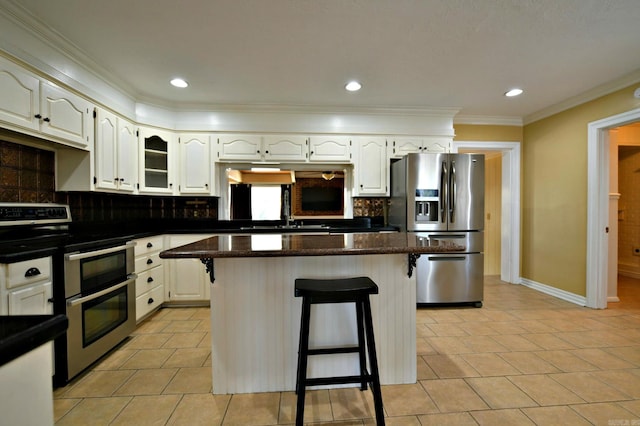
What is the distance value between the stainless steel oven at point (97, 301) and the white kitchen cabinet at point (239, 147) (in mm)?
1500

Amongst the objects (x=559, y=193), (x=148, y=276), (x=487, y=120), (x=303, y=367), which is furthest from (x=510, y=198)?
(x=148, y=276)

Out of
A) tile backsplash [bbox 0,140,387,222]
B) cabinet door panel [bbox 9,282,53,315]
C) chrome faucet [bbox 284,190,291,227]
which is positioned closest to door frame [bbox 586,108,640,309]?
tile backsplash [bbox 0,140,387,222]

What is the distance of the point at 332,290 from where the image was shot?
4.64 ft

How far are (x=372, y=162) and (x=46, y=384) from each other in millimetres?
3426

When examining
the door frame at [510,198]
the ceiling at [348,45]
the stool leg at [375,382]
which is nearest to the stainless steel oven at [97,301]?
the ceiling at [348,45]

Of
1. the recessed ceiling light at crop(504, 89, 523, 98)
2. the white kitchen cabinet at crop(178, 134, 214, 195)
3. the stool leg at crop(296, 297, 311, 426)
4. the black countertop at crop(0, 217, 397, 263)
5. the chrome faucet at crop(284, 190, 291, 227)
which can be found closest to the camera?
the stool leg at crop(296, 297, 311, 426)

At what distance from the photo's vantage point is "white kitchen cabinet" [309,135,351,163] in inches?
140

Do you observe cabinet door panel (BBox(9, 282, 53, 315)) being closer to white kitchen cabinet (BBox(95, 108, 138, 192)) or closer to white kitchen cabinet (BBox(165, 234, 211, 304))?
white kitchen cabinet (BBox(95, 108, 138, 192))

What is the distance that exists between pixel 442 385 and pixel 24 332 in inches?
81.6

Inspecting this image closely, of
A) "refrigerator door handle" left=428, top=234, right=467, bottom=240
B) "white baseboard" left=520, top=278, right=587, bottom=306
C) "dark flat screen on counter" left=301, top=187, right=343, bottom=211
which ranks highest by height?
"dark flat screen on counter" left=301, top=187, right=343, bottom=211

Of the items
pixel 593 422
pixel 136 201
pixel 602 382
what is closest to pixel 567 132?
pixel 602 382

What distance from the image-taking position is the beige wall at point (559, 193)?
10.6 ft

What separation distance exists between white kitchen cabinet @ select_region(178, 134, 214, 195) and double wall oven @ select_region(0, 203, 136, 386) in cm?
113

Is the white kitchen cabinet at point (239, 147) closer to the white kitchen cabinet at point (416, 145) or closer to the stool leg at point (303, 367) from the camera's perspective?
the white kitchen cabinet at point (416, 145)
